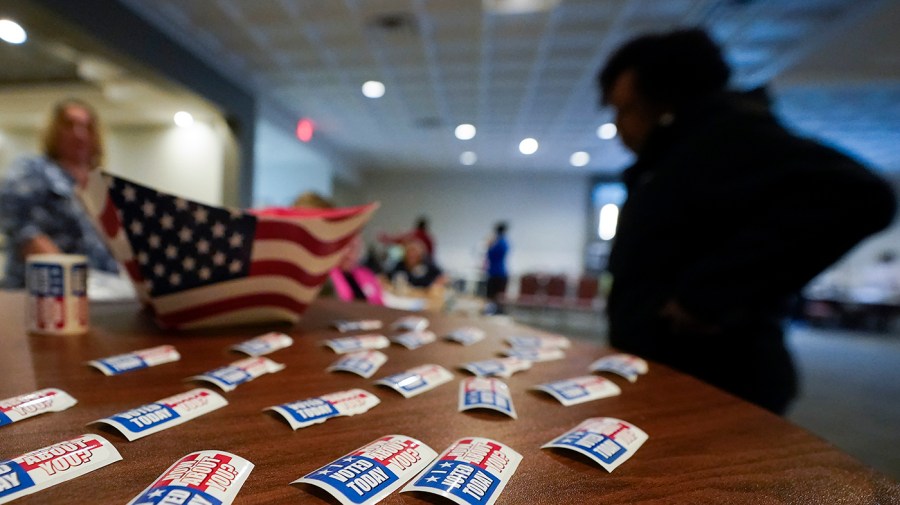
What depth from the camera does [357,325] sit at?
0.74 metres

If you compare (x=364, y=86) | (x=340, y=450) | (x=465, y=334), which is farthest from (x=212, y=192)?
(x=340, y=450)

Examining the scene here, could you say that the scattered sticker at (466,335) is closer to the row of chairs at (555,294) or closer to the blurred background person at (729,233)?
the blurred background person at (729,233)

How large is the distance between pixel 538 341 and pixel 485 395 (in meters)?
0.29

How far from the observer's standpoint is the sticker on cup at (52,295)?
1.89 ft

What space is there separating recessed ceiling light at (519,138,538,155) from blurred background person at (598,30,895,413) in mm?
5381

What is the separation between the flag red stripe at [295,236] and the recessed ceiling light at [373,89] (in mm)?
3806

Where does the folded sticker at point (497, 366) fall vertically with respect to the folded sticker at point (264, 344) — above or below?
above

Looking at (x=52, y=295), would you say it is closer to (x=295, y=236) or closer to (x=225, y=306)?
(x=225, y=306)

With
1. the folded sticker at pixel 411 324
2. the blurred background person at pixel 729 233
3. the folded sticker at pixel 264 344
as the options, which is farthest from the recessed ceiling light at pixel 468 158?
the folded sticker at pixel 264 344

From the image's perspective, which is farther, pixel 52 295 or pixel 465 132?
pixel 465 132

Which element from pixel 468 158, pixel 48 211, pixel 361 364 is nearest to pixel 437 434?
pixel 361 364

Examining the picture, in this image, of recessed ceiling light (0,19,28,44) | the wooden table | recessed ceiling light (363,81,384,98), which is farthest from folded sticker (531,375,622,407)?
recessed ceiling light (363,81,384,98)

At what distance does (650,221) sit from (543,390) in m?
0.56

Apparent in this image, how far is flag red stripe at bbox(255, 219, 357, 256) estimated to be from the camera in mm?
656
